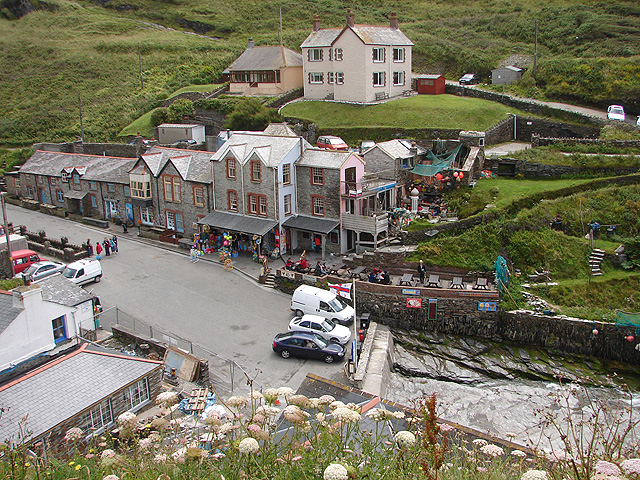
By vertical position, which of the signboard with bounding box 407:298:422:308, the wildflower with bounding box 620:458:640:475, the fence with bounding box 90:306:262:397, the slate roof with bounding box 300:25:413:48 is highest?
the slate roof with bounding box 300:25:413:48

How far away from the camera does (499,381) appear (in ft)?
87.0

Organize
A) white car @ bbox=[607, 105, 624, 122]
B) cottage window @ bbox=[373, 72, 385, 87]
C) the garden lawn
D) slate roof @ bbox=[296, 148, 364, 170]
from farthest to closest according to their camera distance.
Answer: cottage window @ bbox=[373, 72, 385, 87], the garden lawn, white car @ bbox=[607, 105, 624, 122], slate roof @ bbox=[296, 148, 364, 170]

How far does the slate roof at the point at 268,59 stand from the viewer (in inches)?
2475

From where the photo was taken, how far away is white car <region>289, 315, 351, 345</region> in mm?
26875

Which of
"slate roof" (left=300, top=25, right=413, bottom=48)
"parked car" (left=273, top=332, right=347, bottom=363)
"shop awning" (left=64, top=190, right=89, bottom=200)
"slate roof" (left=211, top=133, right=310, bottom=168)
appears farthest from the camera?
"slate roof" (left=300, top=25, right=413, bottom=48)

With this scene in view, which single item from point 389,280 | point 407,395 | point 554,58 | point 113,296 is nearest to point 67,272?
point 113,296

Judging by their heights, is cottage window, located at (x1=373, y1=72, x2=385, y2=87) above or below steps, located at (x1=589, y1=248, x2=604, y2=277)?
above

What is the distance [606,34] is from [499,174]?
34863 millimetres

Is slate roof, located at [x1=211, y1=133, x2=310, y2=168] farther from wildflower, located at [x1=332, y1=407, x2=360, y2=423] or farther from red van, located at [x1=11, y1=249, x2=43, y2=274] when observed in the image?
wildflower, located at [x1=332, y1=407, x2=360, y2=423]

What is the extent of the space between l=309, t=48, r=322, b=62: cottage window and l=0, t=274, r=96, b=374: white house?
3757 centimetres

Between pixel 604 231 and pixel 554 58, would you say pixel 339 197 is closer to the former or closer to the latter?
pixel 604 231

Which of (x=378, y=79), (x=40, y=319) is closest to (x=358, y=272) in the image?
(x=40, y=319)

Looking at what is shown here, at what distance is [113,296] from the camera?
1288 inches

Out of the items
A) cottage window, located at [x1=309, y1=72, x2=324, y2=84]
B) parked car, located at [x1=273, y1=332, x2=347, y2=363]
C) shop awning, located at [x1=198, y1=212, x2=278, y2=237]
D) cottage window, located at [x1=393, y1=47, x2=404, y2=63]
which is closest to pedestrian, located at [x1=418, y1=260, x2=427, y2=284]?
parked car, located at [x1=273, y1=332, x2=347, y2=363]
